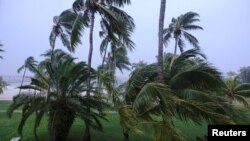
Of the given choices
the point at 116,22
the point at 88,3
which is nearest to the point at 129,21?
the point at 116,22

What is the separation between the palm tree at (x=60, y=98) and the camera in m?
18.4

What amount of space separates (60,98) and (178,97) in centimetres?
605

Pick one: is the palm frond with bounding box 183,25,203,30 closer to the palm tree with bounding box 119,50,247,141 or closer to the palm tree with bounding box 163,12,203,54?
the palm tree with bounding box 163,12,203,54

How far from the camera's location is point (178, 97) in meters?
15.1

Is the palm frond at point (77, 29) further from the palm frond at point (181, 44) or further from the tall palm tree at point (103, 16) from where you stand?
the palm frond at point (181, 44)

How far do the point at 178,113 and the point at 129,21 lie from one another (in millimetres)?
8540

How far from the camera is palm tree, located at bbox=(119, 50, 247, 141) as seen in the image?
40.2ft

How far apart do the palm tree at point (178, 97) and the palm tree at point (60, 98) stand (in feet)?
9.34

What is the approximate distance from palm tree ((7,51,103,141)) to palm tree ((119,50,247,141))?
9.34ft

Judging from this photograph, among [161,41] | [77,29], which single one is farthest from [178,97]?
[77,29]

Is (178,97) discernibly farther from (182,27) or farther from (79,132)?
(182,27)

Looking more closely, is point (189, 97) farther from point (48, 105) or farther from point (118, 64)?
point (118, 64)

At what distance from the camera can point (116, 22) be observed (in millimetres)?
21281

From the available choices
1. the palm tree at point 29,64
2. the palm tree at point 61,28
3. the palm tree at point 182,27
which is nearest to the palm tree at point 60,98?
the palm tree at point 29,64
